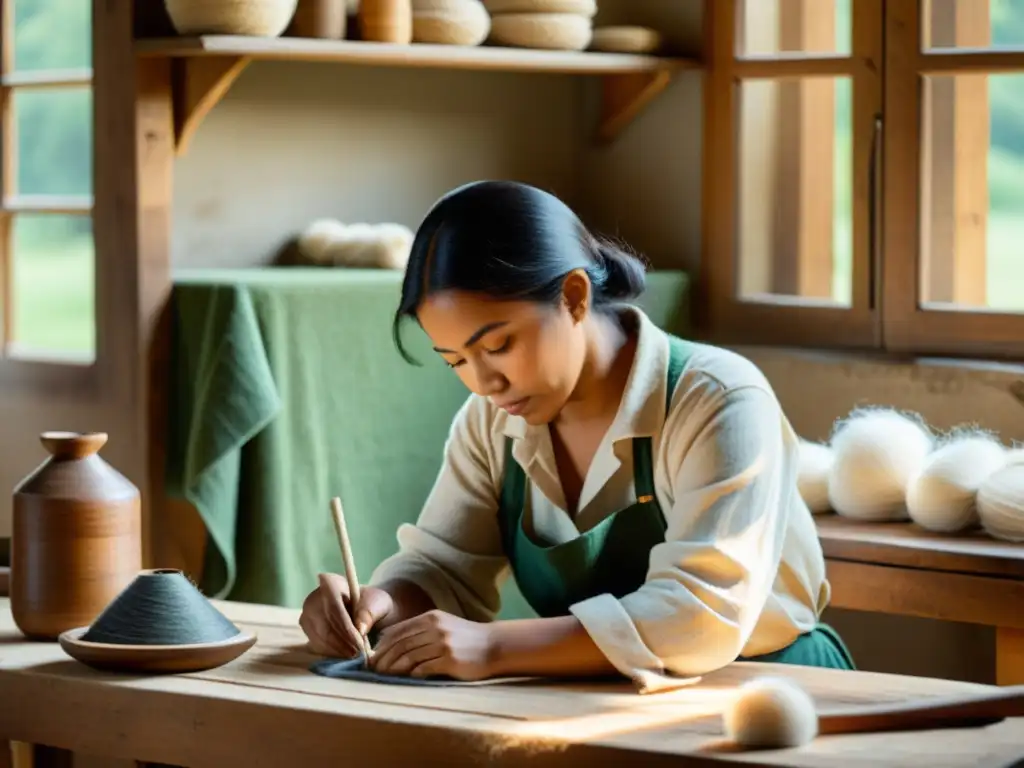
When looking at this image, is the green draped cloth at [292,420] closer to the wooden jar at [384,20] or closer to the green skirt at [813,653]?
the wooden jar at [384,20]

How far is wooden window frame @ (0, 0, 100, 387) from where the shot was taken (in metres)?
3.39

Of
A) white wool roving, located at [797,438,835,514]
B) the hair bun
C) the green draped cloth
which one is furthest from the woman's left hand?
white wool roving, located at [797,438,835,514]

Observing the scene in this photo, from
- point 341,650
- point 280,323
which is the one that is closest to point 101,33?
point 280,323

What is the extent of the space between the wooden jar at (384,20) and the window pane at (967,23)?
1.12m

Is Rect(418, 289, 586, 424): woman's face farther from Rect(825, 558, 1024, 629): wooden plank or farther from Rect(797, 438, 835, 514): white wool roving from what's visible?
Rect(797, 438, 835, 514): white wool roving

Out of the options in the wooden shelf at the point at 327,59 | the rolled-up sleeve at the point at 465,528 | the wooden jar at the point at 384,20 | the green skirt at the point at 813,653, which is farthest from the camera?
the wooden jar at the point at 384,20

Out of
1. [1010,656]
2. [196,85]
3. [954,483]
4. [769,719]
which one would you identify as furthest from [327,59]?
[769,719]

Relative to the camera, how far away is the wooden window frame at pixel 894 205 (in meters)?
3.68

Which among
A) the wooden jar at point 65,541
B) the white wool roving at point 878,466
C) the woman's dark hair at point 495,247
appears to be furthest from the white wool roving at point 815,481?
the wooden jar at point 65,541

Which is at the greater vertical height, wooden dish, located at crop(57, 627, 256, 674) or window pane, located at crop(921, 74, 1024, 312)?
window pane, located at crop(921, 74, 1024, 312)

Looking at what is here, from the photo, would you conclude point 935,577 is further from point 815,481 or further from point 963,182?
point 963,182

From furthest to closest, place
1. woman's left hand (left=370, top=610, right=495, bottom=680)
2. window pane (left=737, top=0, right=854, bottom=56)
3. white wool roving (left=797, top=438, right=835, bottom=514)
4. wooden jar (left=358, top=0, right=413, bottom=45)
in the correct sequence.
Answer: window pane (left=737, top=0, right=854, bottom=56) → white wool roving (left=797, top=438, right=835, bottom=514) → wooden jar (left=358, top=0, right=413, bottom=45) → woman's left hand (left=370, top=610, right=495, bottom=680)

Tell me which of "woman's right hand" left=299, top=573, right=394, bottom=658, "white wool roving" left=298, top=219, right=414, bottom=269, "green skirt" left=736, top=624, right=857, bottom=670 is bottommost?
A: "green skirt" left=736, top=624, right=857, bottom=670

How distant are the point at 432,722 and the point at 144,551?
4.79 ft
